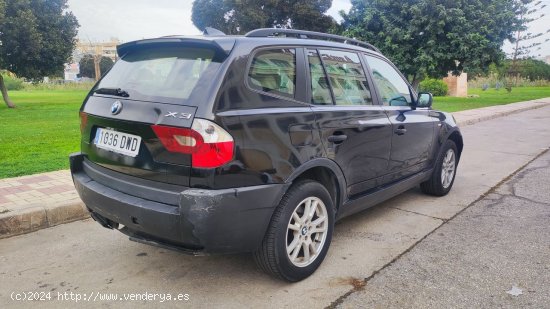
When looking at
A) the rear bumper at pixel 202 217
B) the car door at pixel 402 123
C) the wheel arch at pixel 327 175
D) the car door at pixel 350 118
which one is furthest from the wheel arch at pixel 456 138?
the rear bumper at pixel 202 217

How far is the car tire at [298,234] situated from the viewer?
2881mm

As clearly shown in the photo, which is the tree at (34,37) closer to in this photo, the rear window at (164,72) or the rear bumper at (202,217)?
the rear window at (164,72)

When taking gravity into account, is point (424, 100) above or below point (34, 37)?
below

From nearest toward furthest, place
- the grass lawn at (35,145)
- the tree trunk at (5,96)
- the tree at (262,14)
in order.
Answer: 1. the grass lawn at (35,145)
2. the tree trunk at (5,96)
3. the tree at (262,14)

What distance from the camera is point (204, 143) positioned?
8.26 feet

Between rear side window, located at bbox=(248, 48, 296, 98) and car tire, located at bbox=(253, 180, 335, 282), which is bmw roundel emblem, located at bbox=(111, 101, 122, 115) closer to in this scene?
rear side window, located at bbox=(248, 48, 296, 98)

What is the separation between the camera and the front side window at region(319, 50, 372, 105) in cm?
353

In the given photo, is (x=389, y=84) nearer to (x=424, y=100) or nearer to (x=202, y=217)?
(x=424, y=100)

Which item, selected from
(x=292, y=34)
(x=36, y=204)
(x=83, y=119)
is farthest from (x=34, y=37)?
(x=292, y=34)

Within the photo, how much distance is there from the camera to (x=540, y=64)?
56906mm

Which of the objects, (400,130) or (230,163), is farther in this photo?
(400,130)

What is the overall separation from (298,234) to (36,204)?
9.45 ft

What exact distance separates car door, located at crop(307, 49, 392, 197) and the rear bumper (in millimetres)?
749

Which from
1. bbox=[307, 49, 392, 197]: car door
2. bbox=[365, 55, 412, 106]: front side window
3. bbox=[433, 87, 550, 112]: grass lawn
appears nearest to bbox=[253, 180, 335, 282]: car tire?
bbox=[307, 49, 392, 197]: car door
